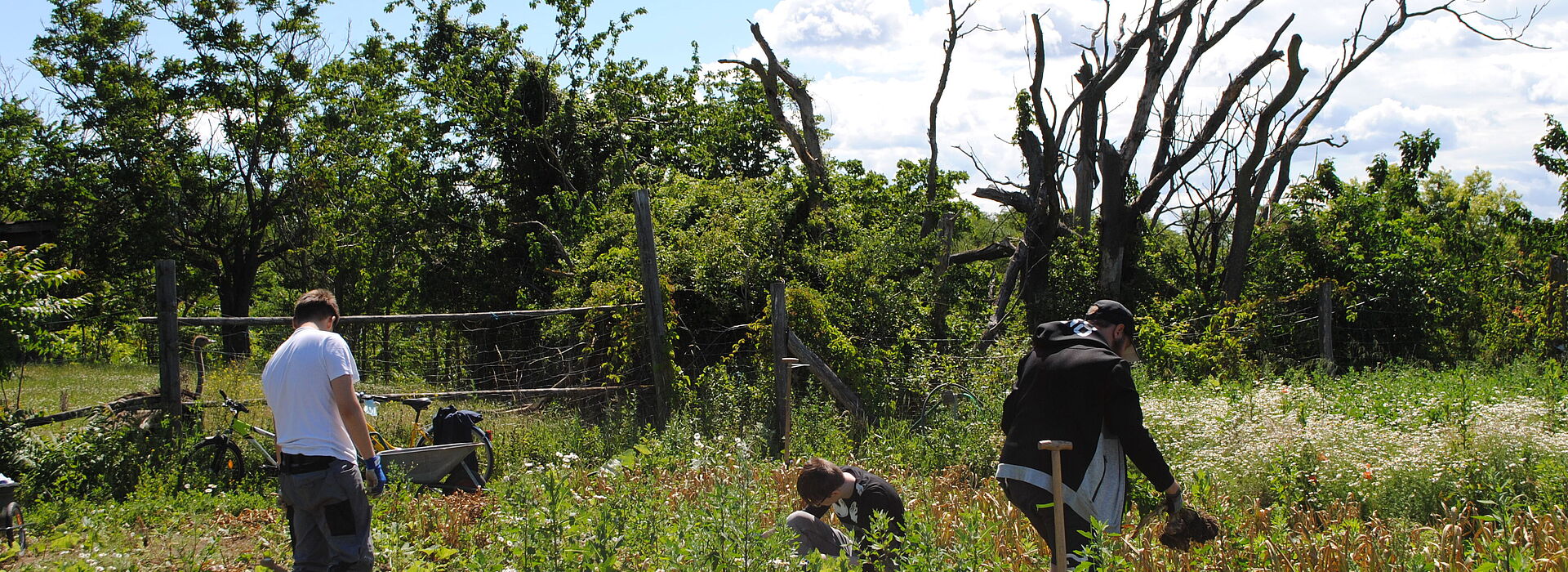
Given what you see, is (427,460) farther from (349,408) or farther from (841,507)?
(841,507)

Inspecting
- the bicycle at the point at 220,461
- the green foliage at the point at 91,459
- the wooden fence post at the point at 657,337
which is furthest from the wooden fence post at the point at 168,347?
the wooden fence post at the point at 657,337

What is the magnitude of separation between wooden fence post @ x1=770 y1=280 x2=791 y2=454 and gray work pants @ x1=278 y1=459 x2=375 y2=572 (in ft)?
11.9

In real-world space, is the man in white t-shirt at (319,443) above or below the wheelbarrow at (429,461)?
above

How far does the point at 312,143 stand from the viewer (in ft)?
70.1

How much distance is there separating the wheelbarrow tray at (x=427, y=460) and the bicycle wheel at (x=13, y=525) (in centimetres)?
179

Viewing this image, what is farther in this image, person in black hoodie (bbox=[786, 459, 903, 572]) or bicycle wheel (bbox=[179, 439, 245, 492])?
bicycle wheel (bbox=[179, 439, 245, 492])

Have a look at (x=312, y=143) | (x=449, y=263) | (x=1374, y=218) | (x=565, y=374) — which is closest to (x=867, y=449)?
(x=565, y=374)

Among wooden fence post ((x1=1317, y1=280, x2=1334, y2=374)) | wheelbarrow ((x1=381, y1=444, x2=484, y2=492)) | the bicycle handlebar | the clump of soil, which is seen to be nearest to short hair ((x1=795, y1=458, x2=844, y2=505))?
the clump of soil

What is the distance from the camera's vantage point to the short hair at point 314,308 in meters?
4.18

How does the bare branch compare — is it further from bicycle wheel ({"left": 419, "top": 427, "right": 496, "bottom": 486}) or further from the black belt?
the black belt

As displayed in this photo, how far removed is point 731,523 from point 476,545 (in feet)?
6.95

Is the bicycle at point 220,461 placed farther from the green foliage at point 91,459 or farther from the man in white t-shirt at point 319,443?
the man in white t-shirt at point 319,443

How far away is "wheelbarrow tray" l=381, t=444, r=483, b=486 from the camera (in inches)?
247

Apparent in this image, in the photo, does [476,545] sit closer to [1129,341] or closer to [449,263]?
Result: [1129,341]
